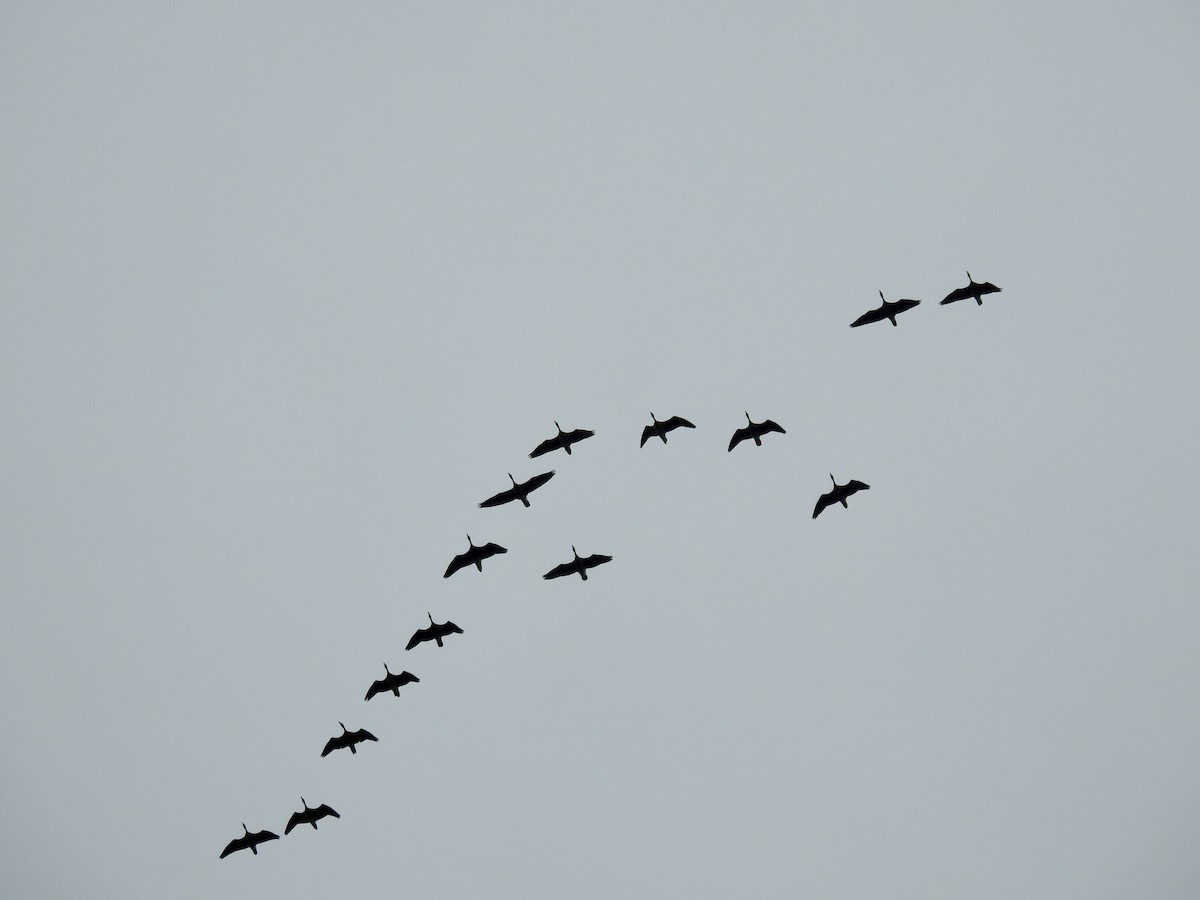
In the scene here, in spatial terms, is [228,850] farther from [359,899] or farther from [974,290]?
[359,899]

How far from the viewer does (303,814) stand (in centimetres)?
7781

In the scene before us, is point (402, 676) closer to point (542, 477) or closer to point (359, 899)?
point (542, 477)

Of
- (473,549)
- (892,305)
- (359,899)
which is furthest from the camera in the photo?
(359,899)

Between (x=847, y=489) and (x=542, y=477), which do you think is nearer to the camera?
(x=542, y=477)

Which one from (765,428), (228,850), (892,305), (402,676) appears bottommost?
(228,850)

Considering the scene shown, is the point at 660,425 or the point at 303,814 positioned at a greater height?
the point at 660,425

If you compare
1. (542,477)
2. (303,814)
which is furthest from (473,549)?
(303,814)

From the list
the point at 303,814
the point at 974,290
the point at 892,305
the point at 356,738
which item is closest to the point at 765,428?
the point at 892,305

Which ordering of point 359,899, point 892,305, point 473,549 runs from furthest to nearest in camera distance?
1. point 359,899
2. point 892,305
3. point 473,549

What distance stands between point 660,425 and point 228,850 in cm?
4296

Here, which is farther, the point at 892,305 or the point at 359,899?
the point at 359,899

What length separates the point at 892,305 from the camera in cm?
7494

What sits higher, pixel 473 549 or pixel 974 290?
pixel 974 290

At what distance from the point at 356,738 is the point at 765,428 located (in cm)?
3542
